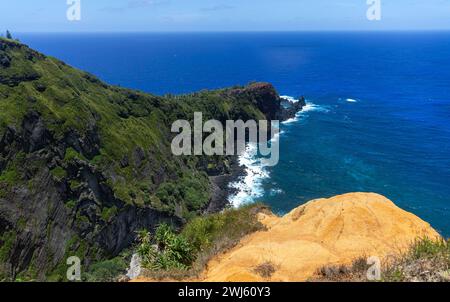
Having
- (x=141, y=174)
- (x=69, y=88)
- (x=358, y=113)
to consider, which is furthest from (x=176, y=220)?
(x=358, y=113)

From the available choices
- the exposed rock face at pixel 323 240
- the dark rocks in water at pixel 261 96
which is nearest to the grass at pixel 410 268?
the exposed rock face at pixel 323 240

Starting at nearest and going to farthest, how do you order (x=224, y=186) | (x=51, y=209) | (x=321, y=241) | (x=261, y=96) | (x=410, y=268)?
1. (x=410, y=268)
2. (x=321, y=241)
3. (x=51, y=209)
4. (x=224, y=186)
5. (x=261, y=96)

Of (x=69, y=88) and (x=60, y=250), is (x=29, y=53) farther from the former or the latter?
(x=60, y=250)

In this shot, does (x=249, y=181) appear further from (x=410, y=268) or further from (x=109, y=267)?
(x=410, y=268)

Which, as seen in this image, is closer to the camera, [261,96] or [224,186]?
[224,186]

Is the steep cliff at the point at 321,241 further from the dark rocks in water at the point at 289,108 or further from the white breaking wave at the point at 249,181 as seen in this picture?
the dark rocks in water at the point at 289,108

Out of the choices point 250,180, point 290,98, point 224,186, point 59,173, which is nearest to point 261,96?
point 290,98

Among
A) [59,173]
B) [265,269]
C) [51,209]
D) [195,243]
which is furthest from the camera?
[59,173]
